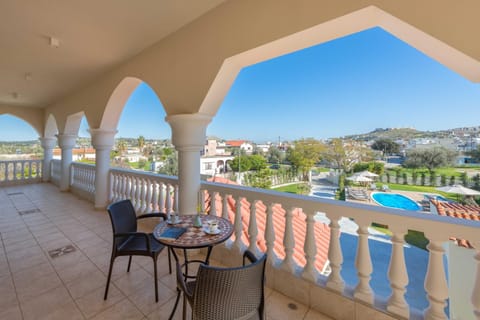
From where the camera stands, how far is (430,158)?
2.01m

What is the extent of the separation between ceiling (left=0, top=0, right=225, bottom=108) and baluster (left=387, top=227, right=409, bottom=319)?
2.50 meters

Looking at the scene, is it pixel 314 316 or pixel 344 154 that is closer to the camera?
pixel 314 316

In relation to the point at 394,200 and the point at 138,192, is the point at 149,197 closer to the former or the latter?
the point at 138,192

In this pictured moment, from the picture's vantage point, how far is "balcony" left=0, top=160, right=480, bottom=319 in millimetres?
1281

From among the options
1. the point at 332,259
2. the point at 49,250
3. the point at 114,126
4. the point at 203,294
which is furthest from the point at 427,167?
the point at 114,126

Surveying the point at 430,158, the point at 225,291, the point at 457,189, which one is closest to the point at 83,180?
the point at 225,291

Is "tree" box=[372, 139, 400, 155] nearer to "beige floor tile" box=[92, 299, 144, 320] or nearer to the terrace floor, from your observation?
the terrace floor

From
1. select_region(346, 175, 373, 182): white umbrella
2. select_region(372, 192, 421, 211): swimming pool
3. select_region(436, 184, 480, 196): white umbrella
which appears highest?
select_region(436, 184, 480, 196): white umbrella

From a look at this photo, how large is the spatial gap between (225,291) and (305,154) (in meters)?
3.50

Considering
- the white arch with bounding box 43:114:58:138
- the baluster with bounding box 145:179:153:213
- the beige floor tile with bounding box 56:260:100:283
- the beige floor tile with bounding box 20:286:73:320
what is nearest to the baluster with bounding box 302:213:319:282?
the beige floor tile with bounding box 20:286:73:320

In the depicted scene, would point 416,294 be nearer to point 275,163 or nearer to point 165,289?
point 165,289

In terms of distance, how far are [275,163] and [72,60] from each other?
427 cm

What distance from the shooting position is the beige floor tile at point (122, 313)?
1547 millimetres

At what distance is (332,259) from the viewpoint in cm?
154
